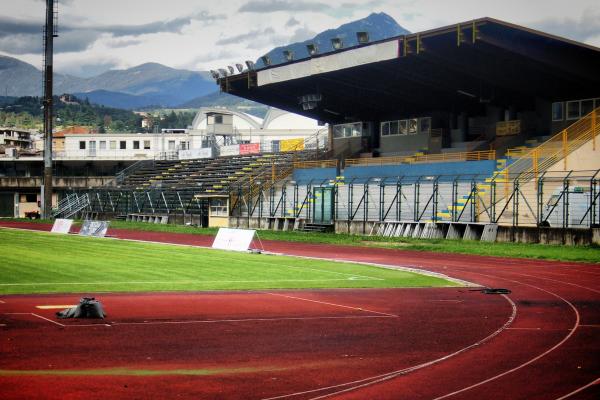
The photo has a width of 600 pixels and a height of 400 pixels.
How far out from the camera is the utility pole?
71.9 metres

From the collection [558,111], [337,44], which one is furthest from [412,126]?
[337,44]

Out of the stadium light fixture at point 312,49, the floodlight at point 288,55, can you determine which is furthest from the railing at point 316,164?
the stadium light fixture at point 312,49

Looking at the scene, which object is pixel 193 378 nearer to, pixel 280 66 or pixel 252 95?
pixel 280 66

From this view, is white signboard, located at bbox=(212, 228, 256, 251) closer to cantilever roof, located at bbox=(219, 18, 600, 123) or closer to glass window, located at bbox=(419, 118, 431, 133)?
cantilever roof, located at bbox=(219, 18, 600, 123)

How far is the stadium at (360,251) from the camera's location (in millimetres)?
10984

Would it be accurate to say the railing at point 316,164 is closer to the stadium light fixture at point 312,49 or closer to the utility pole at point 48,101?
the stadium light fixture at point 312,49

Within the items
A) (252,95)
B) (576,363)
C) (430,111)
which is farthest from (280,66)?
(576,363)

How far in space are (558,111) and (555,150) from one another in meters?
8.13

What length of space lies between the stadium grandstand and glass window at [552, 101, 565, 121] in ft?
0.32

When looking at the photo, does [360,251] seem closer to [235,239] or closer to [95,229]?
[235,239]

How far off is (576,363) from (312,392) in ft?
14.0

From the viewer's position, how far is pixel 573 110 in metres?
50.4

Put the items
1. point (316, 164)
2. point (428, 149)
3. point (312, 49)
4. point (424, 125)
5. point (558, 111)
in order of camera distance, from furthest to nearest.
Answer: point (316, 164) < point (424, 125) < point (428, 149) < point (312, 49) < point (558, 111)

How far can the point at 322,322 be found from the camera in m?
15.6
